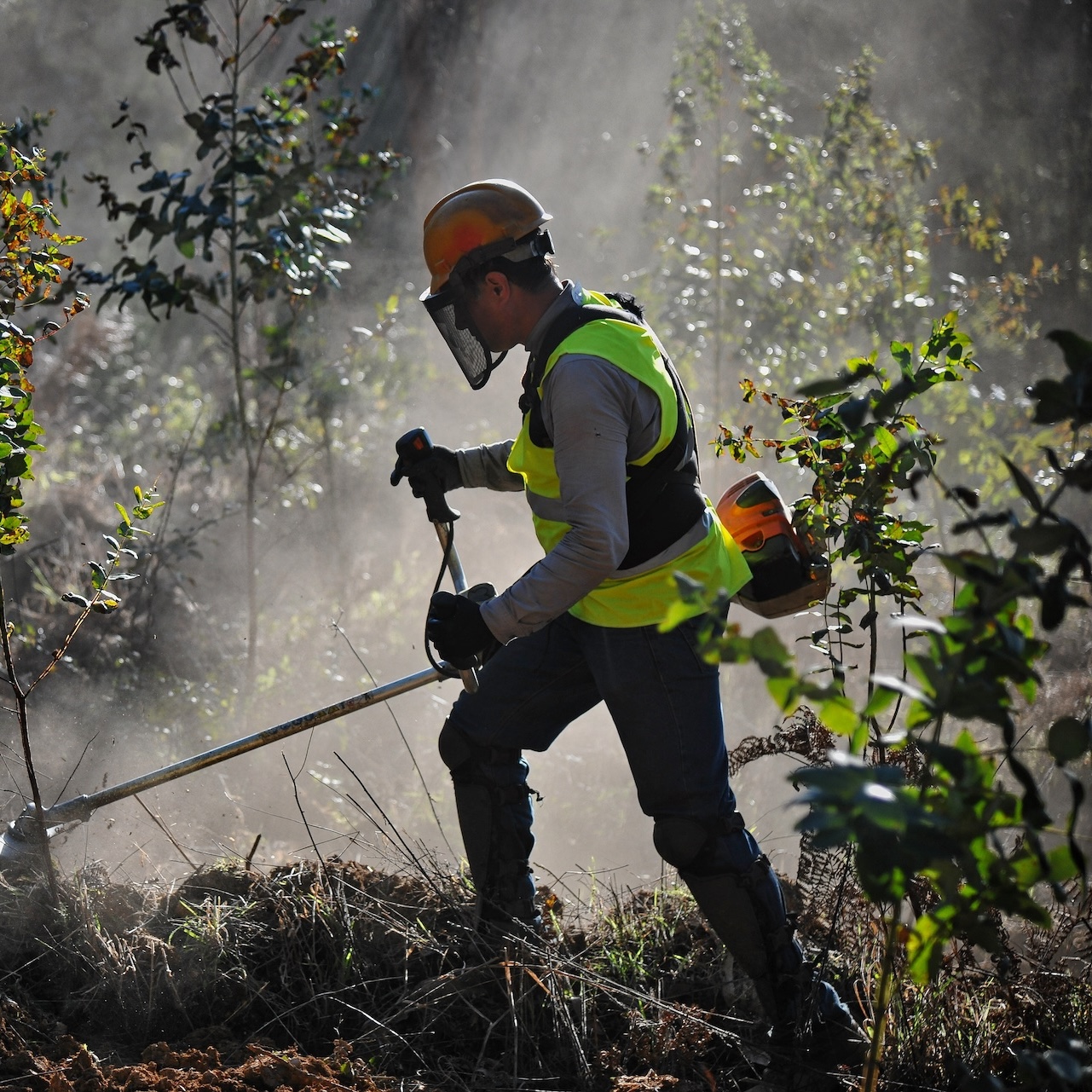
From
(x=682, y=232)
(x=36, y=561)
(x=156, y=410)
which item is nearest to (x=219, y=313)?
(x=156, y=410)

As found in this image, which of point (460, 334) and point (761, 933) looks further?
point (460, 334)

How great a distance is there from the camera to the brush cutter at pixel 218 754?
2848 mm

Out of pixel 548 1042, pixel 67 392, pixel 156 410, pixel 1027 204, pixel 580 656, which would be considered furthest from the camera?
pixel 67 392

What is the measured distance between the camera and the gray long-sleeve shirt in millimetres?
2334

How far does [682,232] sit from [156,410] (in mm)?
5442

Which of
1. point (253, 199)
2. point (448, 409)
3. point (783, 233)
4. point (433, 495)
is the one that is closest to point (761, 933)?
point (433, 495)

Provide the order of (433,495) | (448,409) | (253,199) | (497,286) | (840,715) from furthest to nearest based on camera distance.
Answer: (448,409)
(253,199)
(433,495)
(497,286)
(840,715)

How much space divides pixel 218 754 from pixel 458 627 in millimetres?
903

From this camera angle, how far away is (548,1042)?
8.55ft

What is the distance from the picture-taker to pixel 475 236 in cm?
265

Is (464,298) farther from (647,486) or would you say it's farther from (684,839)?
(684,839)

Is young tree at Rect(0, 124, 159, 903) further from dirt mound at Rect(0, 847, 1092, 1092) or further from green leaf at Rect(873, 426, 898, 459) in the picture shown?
green leaf at Rect(873, 426, 898, 459)

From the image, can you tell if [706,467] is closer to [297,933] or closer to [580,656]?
[580,656]

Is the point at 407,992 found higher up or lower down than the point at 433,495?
lower down
